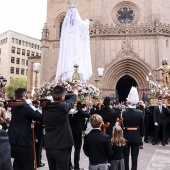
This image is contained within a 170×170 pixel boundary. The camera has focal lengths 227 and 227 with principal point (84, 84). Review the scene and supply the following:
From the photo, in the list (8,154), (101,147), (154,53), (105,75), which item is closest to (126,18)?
(154,53)

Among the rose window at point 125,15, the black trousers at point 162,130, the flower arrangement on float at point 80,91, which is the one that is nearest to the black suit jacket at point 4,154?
the flower arrangement on float at point 80,91

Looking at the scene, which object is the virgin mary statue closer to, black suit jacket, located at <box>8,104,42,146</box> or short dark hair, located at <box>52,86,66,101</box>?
black suit jacket, located at <box>8,104,42,146</box>

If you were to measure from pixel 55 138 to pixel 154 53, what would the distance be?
25180 millimetres

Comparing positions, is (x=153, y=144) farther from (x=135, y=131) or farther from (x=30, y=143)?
(x=30, y=143)

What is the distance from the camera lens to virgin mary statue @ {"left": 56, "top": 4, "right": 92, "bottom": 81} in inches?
436

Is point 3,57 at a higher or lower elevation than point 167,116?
higher

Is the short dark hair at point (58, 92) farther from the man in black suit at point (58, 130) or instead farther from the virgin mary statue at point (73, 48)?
the virgin mary statue at point (73, 48)

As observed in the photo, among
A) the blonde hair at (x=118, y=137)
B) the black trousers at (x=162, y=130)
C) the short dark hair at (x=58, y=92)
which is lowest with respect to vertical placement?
the black trousers at (x=162, y=130)

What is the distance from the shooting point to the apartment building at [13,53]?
63750 mm

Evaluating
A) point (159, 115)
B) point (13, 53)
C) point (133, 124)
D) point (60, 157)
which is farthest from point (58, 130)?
point (13, 53)

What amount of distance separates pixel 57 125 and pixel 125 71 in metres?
25.0

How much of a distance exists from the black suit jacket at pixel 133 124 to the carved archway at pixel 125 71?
21.3 meters

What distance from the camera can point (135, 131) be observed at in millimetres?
6191

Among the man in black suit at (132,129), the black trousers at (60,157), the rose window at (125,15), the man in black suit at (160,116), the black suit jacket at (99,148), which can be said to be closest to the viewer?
the black trousers at (60,157)
